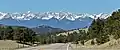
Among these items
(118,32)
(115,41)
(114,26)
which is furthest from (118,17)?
(115,41)

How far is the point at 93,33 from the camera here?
140 meters

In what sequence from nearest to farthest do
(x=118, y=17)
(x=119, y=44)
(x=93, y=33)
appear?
(x=119, y=44)
(x=118, y=17)
(x=93, y=33)

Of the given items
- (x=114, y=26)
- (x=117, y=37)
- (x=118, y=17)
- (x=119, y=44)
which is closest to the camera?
(x=119, y=44)

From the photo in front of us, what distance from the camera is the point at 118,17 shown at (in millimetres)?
106938

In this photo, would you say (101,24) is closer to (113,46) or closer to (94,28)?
(94,28)

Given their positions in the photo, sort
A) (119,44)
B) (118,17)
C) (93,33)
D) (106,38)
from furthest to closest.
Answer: (93,33) → (118,17) → (106,38) → (119,44)

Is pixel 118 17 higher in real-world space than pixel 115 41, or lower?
higher

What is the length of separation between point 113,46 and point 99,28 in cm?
6763

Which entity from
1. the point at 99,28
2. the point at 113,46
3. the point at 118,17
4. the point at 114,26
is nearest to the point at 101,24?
the point at 99,28

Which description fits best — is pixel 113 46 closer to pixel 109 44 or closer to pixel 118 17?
pixel 109 44

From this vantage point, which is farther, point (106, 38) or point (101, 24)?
point (101, 24)

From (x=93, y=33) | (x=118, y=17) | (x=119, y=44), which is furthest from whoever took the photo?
(x=93, y=33)

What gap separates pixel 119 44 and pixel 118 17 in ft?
116

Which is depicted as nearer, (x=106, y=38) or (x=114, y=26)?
(x=106, y=38)
